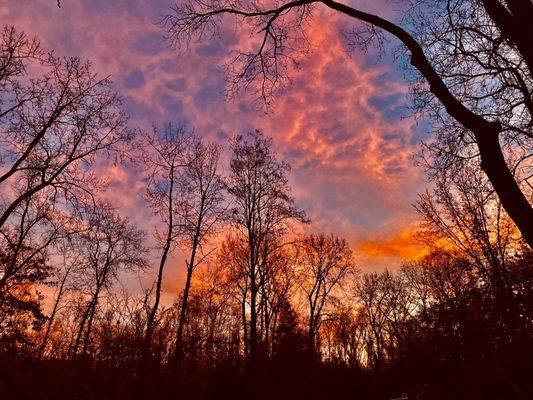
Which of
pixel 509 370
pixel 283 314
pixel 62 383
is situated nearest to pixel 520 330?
pixel 509 370

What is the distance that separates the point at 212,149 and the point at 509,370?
17698 mm

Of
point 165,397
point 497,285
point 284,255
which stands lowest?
point 165,397

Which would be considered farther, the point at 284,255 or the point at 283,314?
the point at 283,314

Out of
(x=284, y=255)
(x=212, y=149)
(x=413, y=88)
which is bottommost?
(x=413, y=88)

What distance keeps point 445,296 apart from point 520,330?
459cm

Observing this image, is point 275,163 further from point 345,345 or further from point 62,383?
point 345,345

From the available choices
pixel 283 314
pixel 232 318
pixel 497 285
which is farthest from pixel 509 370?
pixel 232 318

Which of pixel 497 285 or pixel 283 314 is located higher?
pixel 283 314

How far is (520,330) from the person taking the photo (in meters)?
10.6

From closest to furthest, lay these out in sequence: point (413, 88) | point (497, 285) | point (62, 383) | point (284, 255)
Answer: point (413, 88) < point (62, 383) < point (497, 285) < point (284, 255)

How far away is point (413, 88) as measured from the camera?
24.0ft

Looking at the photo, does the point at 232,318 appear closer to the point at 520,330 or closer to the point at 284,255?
the point at 284,255

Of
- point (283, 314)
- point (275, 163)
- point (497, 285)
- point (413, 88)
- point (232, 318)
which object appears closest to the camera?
point (413, 88)

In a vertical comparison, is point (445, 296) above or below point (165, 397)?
above
